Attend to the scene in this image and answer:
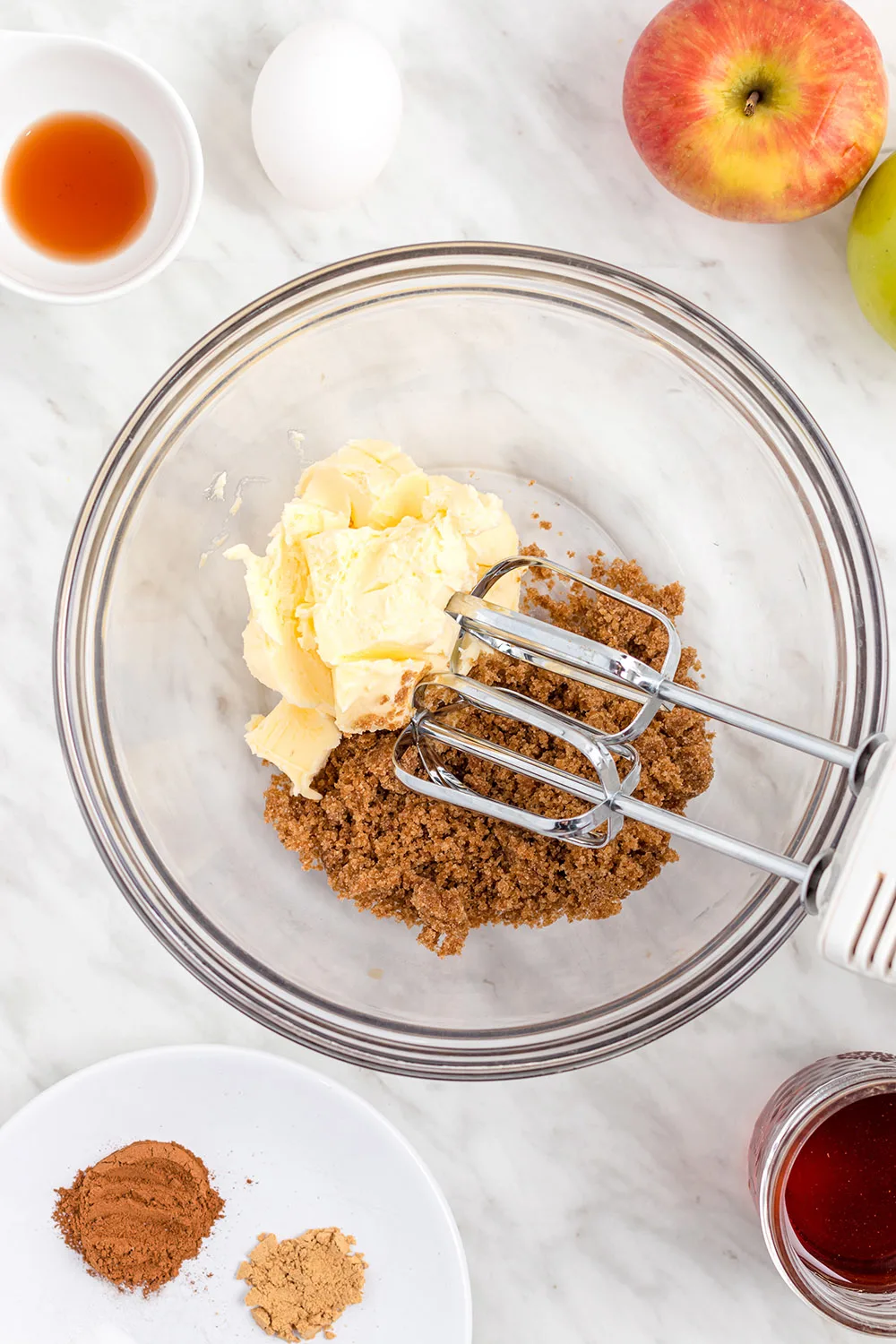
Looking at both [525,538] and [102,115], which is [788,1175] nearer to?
[525,538]

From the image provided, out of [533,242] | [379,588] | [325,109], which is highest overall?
[533,242]

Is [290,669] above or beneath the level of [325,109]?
beneath

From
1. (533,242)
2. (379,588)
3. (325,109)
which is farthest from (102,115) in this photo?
(379,588)

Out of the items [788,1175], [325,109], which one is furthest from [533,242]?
[788,1175]

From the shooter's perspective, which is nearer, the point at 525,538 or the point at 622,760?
the point at 622,760

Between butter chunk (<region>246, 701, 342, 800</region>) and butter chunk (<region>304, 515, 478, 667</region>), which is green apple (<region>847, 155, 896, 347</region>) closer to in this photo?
butter chunk (<region>304, 515, 478, 667</region>)

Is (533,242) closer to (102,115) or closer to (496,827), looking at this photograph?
(102,115)
